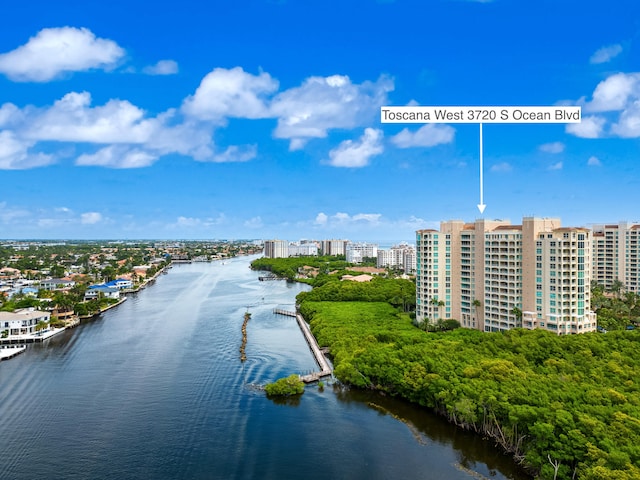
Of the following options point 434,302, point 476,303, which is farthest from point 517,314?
point 434,302

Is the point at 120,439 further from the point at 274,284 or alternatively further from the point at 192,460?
the point at 274,284

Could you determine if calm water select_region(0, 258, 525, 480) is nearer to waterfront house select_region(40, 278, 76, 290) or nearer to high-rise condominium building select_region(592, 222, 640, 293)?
waterfront house select_region(40, 278, 76, 290)

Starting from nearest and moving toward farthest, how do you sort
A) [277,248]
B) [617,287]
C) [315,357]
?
[315,357] → [617,287] → [277,248]

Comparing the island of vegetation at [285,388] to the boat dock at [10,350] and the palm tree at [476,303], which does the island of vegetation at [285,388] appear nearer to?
the palm tree at [476,303]

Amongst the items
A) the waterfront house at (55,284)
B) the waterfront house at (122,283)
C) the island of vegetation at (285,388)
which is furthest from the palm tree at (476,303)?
the waterfront house at (55,284)

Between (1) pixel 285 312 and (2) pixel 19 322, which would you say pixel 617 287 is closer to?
(1) pixel 285 312

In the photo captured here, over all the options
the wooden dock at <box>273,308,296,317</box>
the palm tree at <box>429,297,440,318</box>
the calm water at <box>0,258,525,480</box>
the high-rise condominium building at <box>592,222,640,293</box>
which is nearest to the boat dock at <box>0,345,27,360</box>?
the calm water at <box>0,258,525,480</box>
